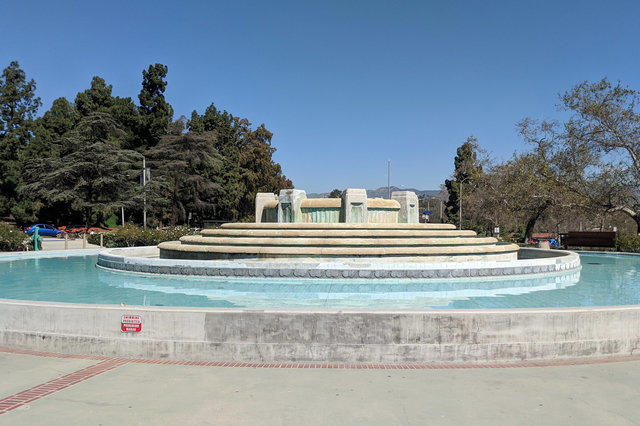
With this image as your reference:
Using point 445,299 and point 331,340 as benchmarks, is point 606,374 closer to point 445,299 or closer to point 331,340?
point 331,340

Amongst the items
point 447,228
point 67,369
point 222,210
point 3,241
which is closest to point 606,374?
point 67,369

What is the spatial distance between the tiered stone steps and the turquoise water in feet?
4.80

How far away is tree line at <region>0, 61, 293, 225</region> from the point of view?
46219mm

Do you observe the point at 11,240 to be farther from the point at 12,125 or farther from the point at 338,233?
the point at 12,125

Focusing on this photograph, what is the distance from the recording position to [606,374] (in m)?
5.33

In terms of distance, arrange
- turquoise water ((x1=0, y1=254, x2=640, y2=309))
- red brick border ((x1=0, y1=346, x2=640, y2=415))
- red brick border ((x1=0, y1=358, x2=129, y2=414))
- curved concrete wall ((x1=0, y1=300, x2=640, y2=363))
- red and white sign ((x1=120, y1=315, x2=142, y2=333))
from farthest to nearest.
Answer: turquoise water ((x1=0, y1=254, x2=640, y2=309)), red and white sign ((x1=120, y1=315, x2=142, y2=333)), curved concrete wall ((x1=0, y1=300, x2=640, y2=363)), red brick border ((x1=0, y1=346, x2=640, y2=415)), red brick border ((x1=0, y1=358, x2=129, y2=414))

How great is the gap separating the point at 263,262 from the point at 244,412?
818 cm

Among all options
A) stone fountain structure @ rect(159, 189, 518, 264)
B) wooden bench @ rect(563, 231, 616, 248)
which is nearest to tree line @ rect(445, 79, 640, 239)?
wooden bench @ rect(563, 231, 616, 248)

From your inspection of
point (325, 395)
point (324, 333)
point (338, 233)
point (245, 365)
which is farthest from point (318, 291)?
point (325, 395)

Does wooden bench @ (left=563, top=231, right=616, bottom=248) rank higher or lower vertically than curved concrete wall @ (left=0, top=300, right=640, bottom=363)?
higher

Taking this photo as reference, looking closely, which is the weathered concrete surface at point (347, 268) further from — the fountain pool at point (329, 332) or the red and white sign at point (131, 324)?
the red and white sign at point (131, 324)

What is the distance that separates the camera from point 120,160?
1938 inches

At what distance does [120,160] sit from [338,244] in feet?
138

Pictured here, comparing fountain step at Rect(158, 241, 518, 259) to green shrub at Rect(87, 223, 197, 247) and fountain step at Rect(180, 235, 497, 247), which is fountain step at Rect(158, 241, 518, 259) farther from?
green shrub at Rect(87, 223, 197, 247)
